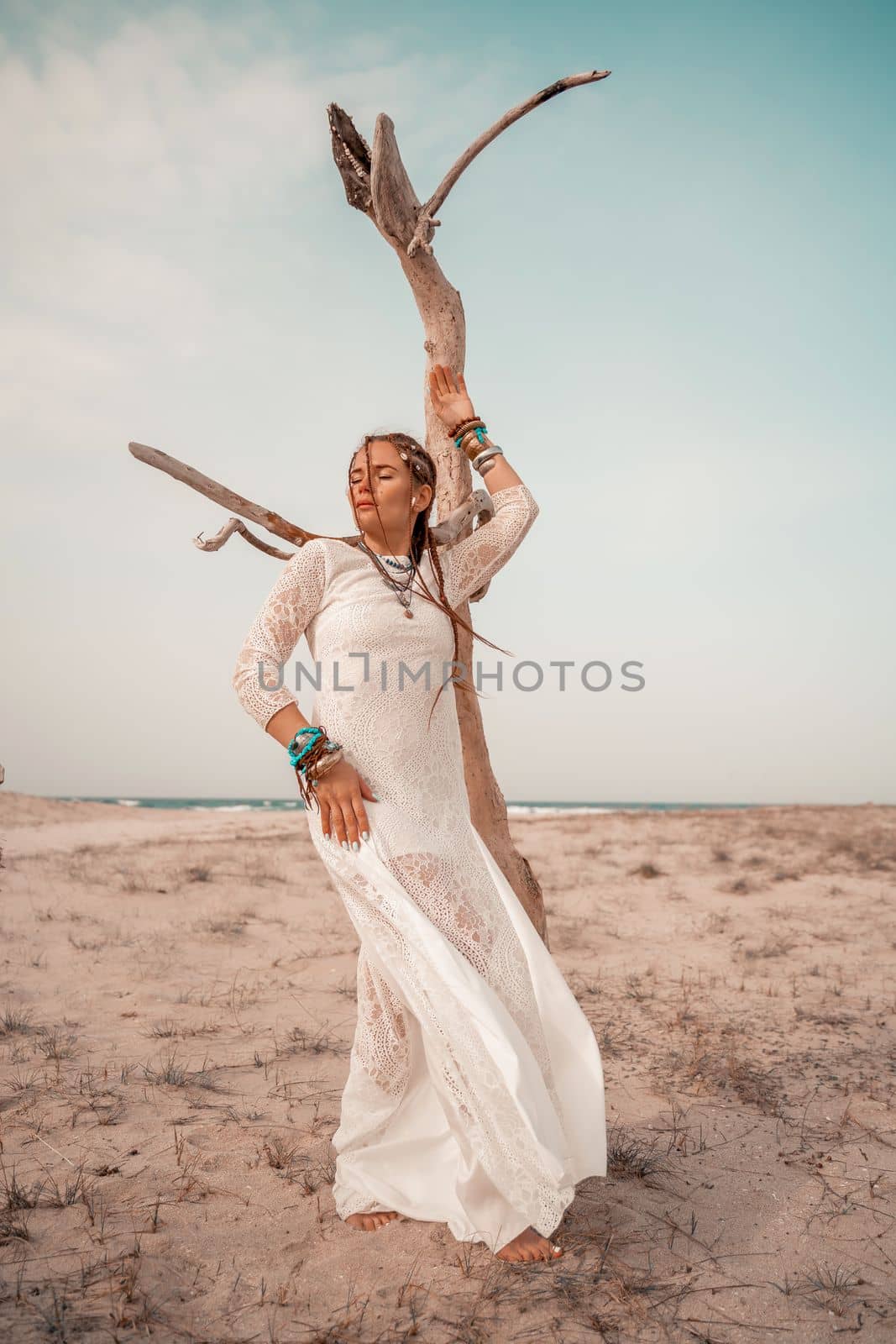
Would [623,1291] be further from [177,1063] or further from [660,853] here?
[660,853]

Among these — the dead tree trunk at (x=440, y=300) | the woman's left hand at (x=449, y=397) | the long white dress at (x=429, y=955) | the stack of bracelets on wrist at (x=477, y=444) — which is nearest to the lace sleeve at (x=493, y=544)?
the long white dress at (x=429, y=955)

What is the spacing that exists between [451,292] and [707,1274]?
14.0 ft

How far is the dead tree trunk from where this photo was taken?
4047mm

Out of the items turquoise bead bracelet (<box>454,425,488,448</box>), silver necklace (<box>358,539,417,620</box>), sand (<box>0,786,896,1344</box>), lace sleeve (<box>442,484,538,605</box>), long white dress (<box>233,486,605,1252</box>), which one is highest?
turquoise bead bracelet (<box>454,425,488,448</box>)

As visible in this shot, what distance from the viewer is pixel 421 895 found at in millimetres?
2496

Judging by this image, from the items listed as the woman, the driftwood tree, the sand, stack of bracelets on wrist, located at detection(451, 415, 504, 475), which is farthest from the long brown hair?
the sand

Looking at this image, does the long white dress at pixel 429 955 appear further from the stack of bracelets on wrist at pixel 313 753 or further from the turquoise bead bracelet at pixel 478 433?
the turquoise bead bracelet at pixel 478 433

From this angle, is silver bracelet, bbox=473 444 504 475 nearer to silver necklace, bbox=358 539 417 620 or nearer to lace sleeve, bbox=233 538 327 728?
silver necklace, bbox=358 539 417 620

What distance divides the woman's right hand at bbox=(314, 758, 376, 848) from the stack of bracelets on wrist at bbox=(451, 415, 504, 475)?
3.89 ft

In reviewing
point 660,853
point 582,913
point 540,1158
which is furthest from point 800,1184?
point 660,853

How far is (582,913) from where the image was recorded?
8648 mm

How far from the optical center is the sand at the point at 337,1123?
2.32 meters

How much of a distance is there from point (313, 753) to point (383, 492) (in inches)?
35.8

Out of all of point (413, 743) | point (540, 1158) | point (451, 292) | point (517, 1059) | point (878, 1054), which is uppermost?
point (451, 292)
